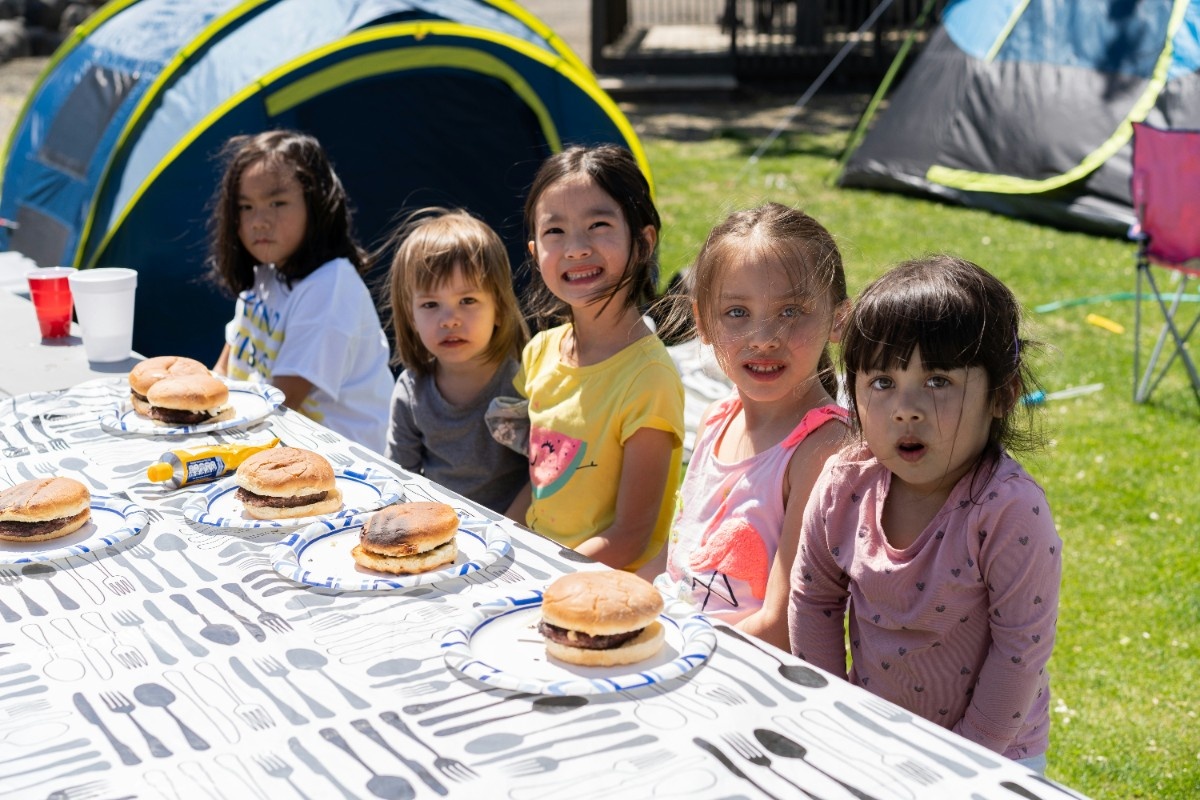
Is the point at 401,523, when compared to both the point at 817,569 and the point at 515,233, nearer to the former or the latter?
the point at 817,569

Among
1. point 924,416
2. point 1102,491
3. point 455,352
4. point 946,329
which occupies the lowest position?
point 1102,491

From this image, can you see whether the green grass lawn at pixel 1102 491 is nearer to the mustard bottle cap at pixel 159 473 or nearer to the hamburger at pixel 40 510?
→ the mustard bottle cap at pixel 159 473

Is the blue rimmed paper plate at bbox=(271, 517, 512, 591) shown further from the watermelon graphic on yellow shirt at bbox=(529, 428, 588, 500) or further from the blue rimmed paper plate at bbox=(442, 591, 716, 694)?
the watermelon graphic on yellow shirt at bbox=(529, 428, 588, 500)

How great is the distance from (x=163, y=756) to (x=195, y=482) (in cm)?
90

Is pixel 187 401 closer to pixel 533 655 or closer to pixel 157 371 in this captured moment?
pixel 157 371

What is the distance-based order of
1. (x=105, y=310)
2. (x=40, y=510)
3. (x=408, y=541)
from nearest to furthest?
(x=408, y=541) → (x=40, y=510) → (x=105, y=310)

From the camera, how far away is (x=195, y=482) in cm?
214

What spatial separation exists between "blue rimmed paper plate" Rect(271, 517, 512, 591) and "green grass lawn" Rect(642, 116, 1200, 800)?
740 mm

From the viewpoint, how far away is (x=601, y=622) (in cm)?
144

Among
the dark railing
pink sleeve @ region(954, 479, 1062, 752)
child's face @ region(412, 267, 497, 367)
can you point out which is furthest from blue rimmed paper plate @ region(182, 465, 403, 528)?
the dark railing

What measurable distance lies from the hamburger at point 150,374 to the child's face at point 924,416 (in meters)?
1.39

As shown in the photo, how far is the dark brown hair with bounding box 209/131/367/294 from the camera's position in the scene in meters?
3.35

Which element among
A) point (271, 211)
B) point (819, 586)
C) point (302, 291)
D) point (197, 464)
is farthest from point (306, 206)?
point (819, 586)

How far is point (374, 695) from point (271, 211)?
2.17 metres
